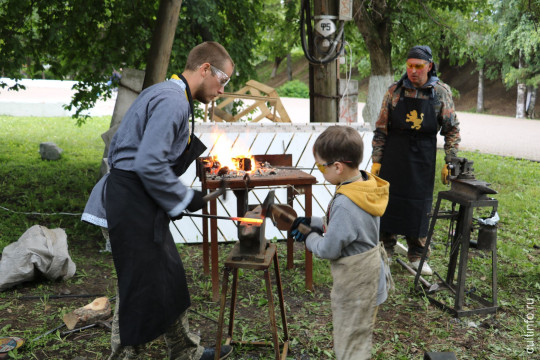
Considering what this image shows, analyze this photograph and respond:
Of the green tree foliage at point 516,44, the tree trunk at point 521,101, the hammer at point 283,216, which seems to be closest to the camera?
the hammer at point 283,216

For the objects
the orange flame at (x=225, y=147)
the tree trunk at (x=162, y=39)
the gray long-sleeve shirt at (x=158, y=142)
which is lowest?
the orange flame at (x=225, y=147)

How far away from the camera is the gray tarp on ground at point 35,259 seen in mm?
4113

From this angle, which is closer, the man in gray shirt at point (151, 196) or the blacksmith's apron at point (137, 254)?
the man in gray shirt at point (151, 196)

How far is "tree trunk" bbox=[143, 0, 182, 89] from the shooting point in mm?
5266

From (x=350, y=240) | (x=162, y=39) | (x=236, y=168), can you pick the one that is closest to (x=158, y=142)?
(x=350, y=240)

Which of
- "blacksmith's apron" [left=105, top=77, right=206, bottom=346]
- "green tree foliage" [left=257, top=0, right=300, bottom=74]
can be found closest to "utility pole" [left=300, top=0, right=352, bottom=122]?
"green tree foliage" [left=257, top=0, right=300, bottom=74]

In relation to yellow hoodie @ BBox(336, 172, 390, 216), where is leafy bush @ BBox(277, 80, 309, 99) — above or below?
above

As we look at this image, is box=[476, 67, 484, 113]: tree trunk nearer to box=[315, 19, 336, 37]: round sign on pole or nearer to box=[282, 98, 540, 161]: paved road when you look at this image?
box=[282, 98, 540, 161]: paved road

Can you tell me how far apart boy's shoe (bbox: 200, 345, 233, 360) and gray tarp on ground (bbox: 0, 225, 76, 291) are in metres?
1.97

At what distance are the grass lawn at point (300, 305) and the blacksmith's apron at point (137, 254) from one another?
86 cm

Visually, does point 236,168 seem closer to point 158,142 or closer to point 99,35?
point 158,142

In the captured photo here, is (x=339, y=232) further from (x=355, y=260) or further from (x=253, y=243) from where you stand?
(x=253, y=243)

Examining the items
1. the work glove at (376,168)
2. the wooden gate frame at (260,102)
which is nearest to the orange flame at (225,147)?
the wooden gate frame at (260,102)

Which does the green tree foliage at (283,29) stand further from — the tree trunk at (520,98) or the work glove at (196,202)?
the tree trunk at (520,98)
